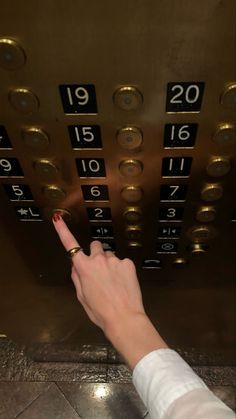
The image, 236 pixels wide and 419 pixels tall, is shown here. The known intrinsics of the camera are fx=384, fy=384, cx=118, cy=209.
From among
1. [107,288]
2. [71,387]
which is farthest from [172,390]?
[71,387]

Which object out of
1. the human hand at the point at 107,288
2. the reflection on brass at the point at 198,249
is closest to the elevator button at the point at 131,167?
the human hand at the point at 107,288

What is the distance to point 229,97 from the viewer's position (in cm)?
38

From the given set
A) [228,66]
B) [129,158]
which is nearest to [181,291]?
[129,158]

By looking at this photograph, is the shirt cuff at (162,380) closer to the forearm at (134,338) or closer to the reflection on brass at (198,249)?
the forearm at (134,338)

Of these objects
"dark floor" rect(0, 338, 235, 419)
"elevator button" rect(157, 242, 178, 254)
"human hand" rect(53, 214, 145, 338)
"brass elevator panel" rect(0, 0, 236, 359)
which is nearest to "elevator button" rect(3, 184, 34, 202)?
"brass elevator panel" rect(0, 0, 236, 359)

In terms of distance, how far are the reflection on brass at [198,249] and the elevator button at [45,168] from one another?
0.27 m

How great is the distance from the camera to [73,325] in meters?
0.96

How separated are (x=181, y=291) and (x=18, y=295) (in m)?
0.34

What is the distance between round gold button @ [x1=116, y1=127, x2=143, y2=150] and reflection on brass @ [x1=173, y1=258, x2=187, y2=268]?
30 cm

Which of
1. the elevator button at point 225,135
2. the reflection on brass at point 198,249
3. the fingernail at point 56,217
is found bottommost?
the reflection on brass at point 198,249

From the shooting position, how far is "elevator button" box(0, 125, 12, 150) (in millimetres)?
423

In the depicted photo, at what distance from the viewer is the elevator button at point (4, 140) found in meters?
0.42

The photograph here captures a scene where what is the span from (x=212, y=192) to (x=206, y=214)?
5 cm

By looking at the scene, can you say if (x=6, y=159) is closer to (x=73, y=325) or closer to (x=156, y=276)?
(x=156, y=276)
